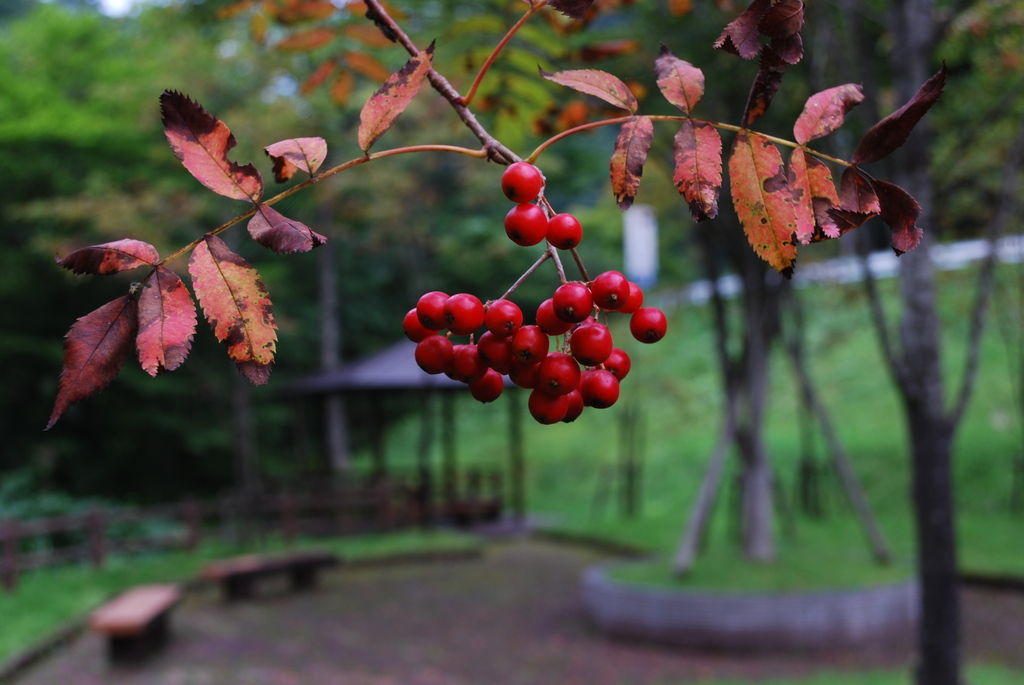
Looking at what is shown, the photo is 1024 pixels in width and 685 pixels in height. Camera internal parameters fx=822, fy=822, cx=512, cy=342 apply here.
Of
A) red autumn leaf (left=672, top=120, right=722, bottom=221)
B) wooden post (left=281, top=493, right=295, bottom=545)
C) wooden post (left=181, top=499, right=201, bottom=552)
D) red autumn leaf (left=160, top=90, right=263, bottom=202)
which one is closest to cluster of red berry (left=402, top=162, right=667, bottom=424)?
red autumn leaf (left=672, top=120, right=722, bottom=221)

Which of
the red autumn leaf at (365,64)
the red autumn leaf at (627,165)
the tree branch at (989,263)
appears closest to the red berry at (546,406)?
the red autumn leaf at (627,165)

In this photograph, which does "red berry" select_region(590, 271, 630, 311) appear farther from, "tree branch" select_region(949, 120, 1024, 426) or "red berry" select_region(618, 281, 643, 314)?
"tree branch" select_region(949, 120, 1024, 426)

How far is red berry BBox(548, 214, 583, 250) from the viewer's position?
786 millimetres

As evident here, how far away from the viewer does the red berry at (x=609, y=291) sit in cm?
85

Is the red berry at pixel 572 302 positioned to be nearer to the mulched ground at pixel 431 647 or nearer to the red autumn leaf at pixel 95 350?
the red autumn leaf at pixel 95 350

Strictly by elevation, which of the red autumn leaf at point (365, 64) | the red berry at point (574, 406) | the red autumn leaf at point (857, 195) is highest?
the red autumn leaf at point (365, 64)

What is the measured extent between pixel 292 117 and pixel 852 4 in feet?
27.0

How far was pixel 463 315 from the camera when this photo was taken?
2.83ft

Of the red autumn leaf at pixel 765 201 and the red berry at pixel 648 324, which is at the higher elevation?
the red autumn leaf at pixel 765 201

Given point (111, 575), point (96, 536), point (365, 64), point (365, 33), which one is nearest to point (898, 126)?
point (365, 33)

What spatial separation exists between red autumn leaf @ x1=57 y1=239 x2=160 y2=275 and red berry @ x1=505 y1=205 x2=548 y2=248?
1.17ft

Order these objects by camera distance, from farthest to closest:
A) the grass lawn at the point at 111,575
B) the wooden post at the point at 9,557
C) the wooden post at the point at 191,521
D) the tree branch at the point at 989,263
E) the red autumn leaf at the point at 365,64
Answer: the wooden post at the point at 191,521 < the wooden post at the point at 9,557 < the grass lawn at the point at 111,575 < the tree branch at the point at 989,263 < the red autumn leaf at the point at 365,64

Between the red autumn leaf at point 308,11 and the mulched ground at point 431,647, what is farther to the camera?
the mulched ground at point 431,647

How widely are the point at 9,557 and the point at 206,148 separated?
9349 millimetres
